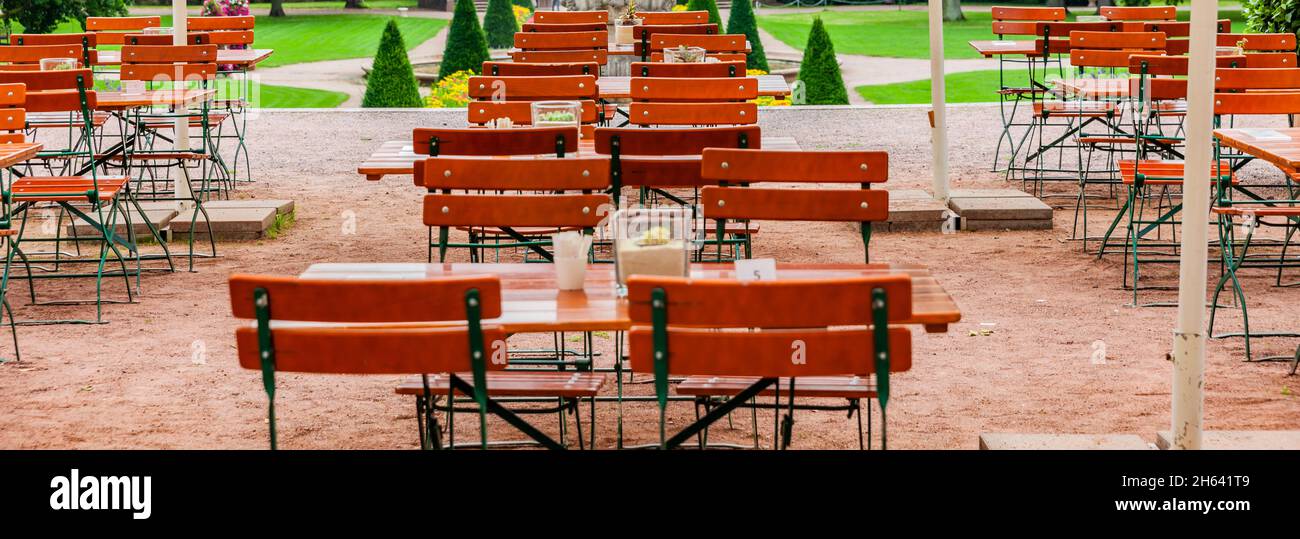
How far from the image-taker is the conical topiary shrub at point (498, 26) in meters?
26.6

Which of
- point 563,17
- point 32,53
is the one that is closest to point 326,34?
point 563,17

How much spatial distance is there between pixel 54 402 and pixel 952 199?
5776 millimetres

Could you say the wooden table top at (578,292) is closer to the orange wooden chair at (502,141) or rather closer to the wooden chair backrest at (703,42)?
the orange wooden chair at (502,141)

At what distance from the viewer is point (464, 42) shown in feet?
59.9

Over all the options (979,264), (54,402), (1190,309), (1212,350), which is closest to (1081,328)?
(1212,350)

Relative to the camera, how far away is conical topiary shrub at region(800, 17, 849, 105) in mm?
16438

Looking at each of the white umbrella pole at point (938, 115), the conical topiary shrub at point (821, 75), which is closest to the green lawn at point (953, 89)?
the conical topiary shrub at point (821, 75)

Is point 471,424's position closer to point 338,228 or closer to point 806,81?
point 338,228

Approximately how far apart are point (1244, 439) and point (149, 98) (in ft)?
21.8

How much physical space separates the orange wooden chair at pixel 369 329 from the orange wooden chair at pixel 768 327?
359mm

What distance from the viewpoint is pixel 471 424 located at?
5824 mm
